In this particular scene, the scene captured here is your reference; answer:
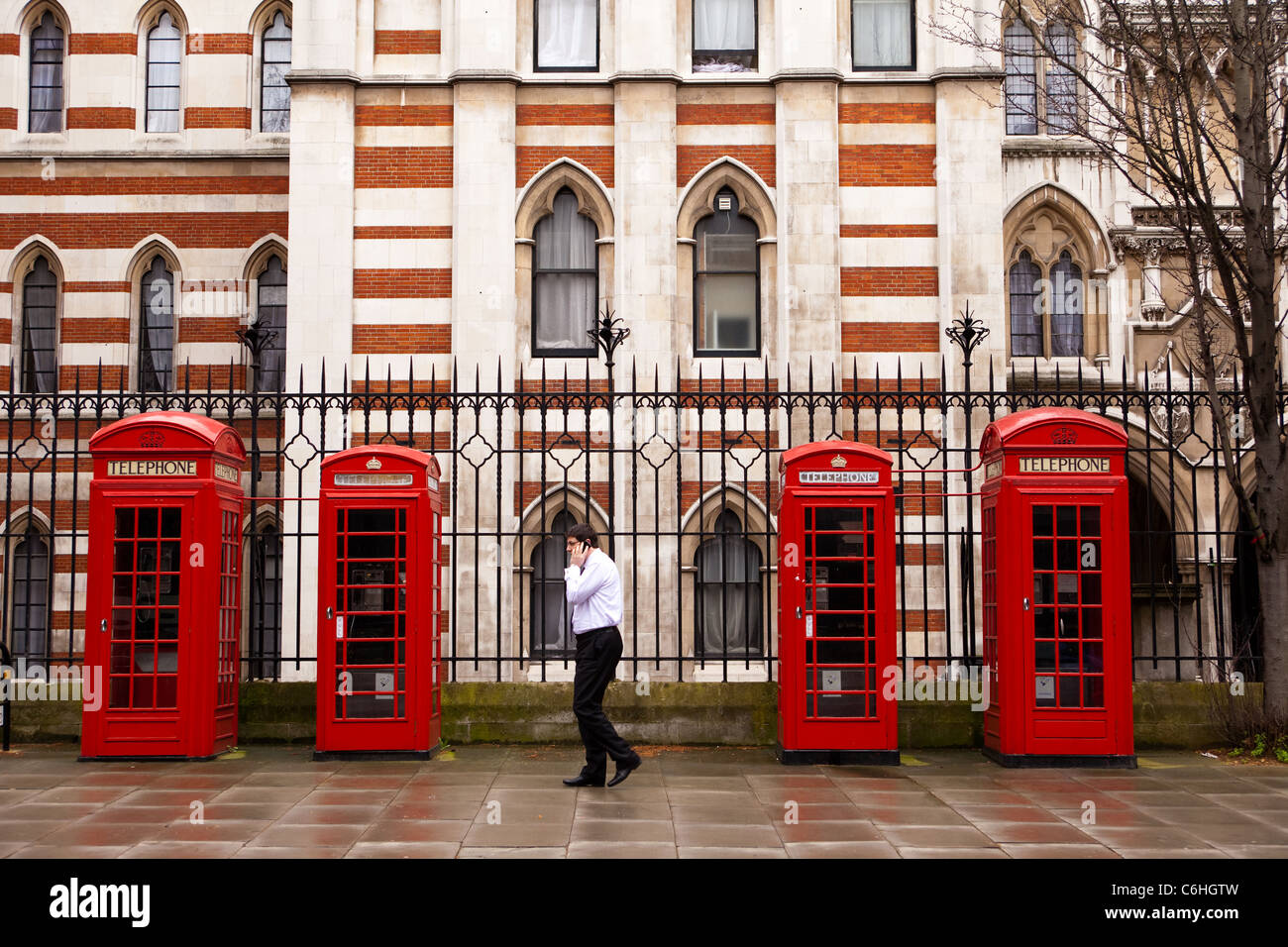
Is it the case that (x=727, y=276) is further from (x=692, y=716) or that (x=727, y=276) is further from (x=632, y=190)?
(x=692, y=716)

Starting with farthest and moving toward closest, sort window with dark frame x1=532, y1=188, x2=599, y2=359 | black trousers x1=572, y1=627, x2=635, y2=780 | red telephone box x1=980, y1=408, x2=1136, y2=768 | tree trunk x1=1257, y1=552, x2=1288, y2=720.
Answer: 1. window with dark frame x1=532, y1=188, x2=599, y2=359
2. tree trunk x1=1257, y1=552, x2=1288, y2=720
3. red telephone box x1=980, y1=408, x2=1136, y2=768
4. black trousers x1=572, y1=627, x2=635, y2=780

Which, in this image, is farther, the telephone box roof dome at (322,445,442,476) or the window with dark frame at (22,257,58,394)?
the window with dark frame at (22,257,58,394)

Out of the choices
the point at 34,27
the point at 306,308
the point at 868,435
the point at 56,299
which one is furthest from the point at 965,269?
the point at 34,27

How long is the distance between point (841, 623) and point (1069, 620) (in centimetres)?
180

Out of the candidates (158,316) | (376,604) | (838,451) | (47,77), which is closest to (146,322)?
(158,316)

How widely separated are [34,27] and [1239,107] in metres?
19.2

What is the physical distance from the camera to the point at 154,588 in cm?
1049

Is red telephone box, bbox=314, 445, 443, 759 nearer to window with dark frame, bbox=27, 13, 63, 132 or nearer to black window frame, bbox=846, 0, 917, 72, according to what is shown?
black window frame, bbox=846, 0, 917, 72

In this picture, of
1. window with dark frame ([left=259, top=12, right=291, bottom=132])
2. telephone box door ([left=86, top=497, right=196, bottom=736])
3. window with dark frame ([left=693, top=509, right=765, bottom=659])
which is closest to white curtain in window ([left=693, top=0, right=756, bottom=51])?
window with dark frame ([left=693, top=509, right=765, bottom=659])

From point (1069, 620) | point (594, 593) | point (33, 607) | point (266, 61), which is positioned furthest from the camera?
point (266, 61)

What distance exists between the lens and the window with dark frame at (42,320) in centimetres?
2147

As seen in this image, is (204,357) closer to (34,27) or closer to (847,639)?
(34,27)

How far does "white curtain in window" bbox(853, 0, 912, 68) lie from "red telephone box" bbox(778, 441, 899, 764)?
33.8 feet

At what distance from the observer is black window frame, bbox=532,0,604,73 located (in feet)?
A: 61.2
